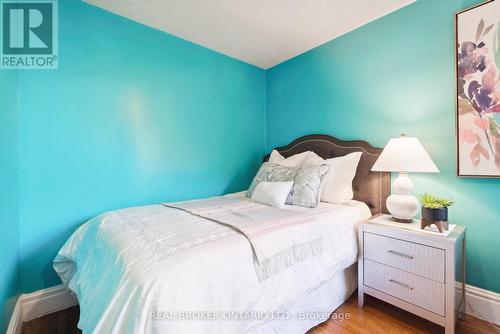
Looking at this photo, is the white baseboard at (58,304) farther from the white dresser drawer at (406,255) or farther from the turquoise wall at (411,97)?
the white dresser drawer at (406,255)

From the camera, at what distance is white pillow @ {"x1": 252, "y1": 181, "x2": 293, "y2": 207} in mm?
1840

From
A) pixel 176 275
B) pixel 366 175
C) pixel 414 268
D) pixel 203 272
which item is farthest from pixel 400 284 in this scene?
pixel 176 275

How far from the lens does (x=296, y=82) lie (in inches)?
110

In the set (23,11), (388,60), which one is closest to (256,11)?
(388,60)

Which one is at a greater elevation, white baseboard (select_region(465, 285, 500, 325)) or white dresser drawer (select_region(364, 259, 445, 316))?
white dresser drawer (select_region(364, 259, 445, 316))

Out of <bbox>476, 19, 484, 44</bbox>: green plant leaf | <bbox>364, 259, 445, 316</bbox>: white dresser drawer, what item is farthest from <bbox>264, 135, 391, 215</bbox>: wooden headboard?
<bbox>476, 19, 484, 44</bbox>: green plant leaf

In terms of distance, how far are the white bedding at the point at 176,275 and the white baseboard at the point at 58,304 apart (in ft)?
1.00

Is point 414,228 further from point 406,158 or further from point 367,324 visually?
point 367,324

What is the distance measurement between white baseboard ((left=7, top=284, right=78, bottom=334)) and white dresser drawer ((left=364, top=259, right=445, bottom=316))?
2373 millimetres

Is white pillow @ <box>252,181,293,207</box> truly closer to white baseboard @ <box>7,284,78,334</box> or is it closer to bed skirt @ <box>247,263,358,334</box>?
bed skirt @ <box>247,263,358,334</box>

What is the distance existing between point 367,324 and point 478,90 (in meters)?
1.80

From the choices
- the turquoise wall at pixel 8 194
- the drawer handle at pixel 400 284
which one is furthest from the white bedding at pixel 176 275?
the drawer handle at pixel 400 284

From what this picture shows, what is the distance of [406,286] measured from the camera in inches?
56.5

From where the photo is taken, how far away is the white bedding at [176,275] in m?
0.77
